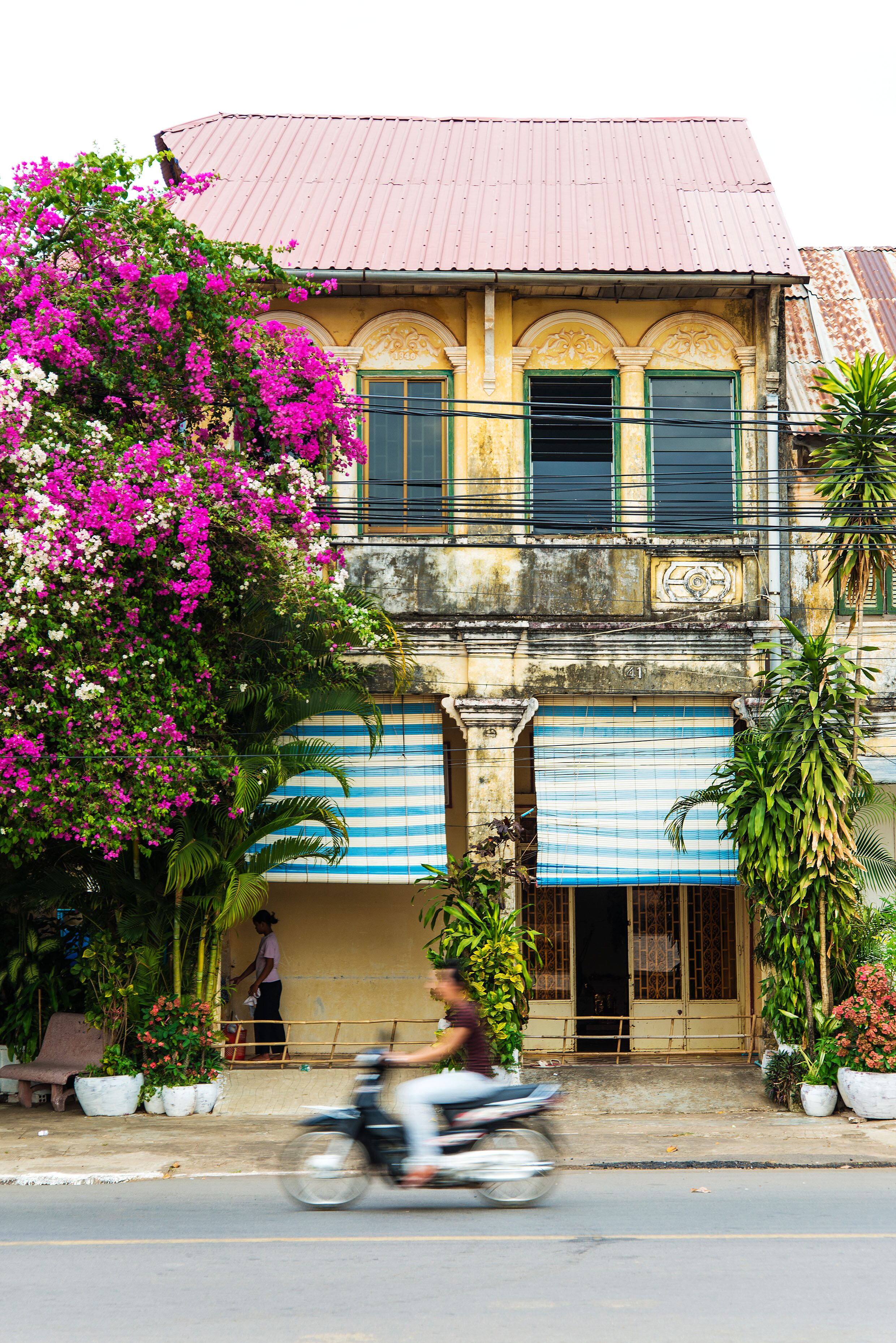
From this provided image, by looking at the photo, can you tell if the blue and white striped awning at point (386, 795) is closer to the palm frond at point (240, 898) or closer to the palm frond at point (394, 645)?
the palm frond at point (394, 645)

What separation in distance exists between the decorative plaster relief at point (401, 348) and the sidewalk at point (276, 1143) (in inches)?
310

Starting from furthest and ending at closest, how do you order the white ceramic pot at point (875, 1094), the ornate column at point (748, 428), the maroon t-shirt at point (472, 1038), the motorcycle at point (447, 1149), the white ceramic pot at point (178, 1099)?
the ornate column at point (748, 428)
the white ceramic pot at point (178, 1099)
the white ceramic pot at point (875, 1094)
the maroon t-shirt at point (472, 1038)
the motorcycle at point (447, 1149)

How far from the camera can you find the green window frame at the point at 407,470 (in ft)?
44.3

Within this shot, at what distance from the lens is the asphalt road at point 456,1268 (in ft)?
18.0

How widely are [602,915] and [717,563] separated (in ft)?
15.5

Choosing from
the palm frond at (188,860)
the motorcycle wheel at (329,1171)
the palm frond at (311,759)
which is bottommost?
the motorcycle wheel at (329,1171)

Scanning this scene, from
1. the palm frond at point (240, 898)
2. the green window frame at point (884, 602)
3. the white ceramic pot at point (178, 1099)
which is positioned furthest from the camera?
the green window frame at point (884, 602)

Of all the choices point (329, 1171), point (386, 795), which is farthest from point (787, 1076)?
point (329, 1171)

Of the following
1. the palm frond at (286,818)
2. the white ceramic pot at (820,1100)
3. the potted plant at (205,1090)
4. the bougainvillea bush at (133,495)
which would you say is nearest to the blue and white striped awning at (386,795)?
the palm frond at (286,818)

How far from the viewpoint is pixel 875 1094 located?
438 inches

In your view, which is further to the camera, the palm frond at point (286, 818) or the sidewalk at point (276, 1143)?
the palm frond at point (286, 818)

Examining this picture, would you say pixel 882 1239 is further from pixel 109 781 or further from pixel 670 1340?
pixel 109 781

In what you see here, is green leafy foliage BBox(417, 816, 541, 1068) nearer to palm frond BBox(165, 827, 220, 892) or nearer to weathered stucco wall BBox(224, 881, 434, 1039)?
weathered stucco wall BBox(224, 881, 434, 1039)

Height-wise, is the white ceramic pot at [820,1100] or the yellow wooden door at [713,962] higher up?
the yellow wooden door at [713,962]
